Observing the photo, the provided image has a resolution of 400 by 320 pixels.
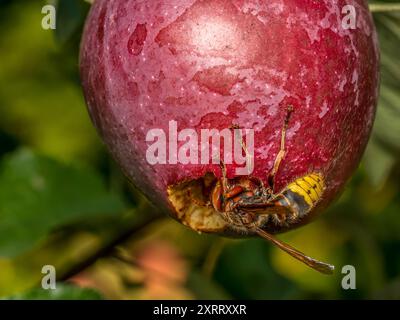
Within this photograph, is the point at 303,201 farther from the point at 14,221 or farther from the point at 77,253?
the point at 77,253

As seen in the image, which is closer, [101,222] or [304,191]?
Result: [304,191]

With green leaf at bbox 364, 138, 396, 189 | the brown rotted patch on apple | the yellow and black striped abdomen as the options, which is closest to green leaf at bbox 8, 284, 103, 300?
the brown rotted patch on apple

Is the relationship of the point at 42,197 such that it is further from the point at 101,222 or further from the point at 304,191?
the point at 304,191

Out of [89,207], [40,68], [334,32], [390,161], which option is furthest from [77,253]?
[334,32]

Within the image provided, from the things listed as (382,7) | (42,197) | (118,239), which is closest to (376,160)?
(382,7)

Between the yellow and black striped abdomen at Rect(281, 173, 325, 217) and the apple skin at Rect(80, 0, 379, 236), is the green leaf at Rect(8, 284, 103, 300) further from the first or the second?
the yellow and black striped abdomen at Rect(281, 173, 325, 217)

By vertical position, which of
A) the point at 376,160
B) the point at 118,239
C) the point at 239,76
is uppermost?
the point at 239,76
